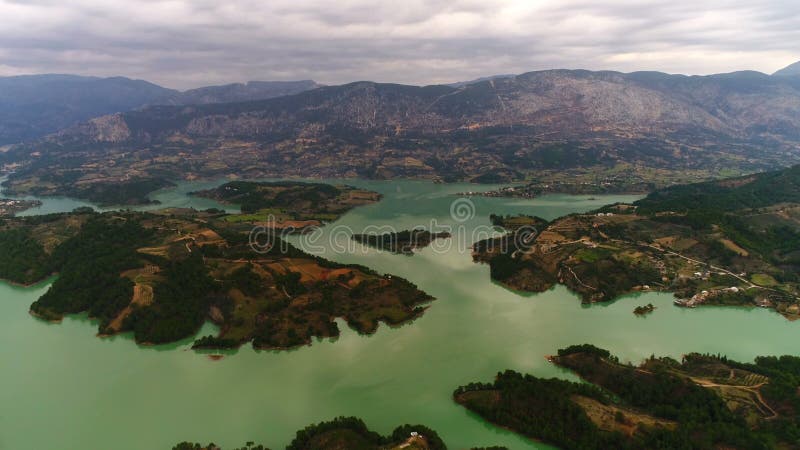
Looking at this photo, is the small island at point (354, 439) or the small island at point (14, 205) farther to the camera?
the small island at point (14, 205)

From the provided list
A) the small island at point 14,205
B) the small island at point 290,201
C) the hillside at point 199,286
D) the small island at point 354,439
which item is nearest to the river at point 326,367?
the small island at point 354,439

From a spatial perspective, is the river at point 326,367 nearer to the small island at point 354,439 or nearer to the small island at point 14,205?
the small island at point 354,439

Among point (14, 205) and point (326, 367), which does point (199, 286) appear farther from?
point (14, 205)

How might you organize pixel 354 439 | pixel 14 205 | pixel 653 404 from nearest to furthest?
pixel 354 439
pixel 653 404
pixel 14 205

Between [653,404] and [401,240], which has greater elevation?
[401,240]

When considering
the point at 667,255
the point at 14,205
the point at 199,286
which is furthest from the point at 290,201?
the point at 667,255

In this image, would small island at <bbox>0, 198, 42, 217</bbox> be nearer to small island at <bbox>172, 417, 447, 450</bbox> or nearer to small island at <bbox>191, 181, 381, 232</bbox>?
small island at <bbox>191, 181, 381, 232</bbox>
